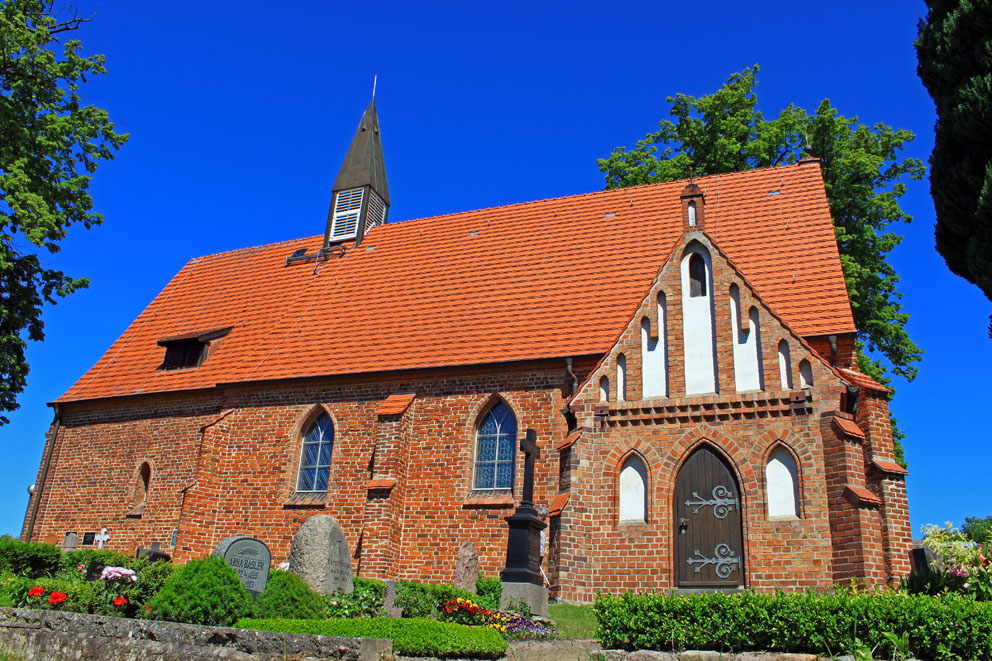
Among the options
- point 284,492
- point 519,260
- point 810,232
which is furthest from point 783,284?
point 284,492

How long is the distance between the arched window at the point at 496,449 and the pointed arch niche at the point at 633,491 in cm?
375

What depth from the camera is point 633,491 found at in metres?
13.1

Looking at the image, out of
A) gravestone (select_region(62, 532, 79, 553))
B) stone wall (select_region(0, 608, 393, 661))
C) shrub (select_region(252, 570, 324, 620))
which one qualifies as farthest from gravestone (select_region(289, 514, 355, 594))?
gravestone (select_region(62, 532, 79, 553))

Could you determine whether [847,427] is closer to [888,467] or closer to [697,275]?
[888,467]

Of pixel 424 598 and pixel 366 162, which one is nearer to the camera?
pixel 424 598

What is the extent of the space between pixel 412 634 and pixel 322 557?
10.5ft

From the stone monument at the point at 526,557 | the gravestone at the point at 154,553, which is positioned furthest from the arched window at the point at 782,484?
the gravestone at the point at 154,553

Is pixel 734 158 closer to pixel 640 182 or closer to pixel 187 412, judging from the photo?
pixel 640 182

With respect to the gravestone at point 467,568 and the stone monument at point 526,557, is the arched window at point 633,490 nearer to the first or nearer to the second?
the stone monument at point 526,557

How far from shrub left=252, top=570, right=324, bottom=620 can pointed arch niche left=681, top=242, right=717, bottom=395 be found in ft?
22.7

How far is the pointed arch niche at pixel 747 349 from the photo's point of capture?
13102mm

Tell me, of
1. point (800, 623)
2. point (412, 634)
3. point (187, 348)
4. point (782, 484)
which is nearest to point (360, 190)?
point (187, 348)

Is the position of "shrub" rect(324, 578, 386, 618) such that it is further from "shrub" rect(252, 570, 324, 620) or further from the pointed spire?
the pointed spire

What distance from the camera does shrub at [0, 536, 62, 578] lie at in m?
16.3
